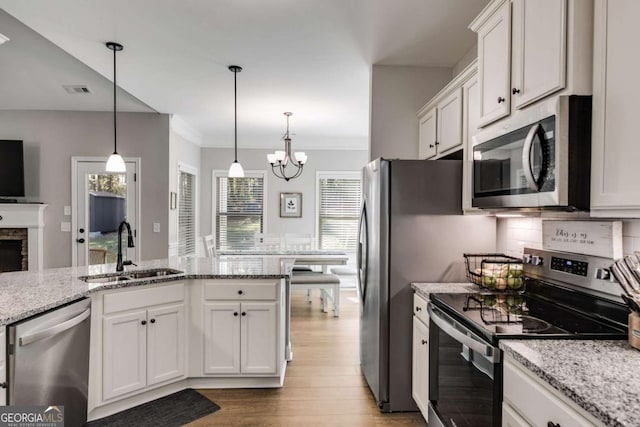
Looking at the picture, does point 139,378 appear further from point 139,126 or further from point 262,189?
point 262,189

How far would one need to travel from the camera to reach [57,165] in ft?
16.2

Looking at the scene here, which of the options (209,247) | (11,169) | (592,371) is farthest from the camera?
(209,247)

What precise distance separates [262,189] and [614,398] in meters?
6.13

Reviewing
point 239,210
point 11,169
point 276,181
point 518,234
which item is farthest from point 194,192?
point 518,234

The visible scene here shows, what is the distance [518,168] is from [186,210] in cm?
535

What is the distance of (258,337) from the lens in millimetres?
A: 2758

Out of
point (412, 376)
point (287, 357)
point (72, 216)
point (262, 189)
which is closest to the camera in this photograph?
point (412, 376)

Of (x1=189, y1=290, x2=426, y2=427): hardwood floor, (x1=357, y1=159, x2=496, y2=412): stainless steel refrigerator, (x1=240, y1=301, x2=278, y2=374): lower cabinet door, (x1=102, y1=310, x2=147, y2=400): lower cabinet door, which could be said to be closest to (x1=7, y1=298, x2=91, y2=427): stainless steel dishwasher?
(x1=102, y1=310, x2=147, y2=400): lower cabinet door

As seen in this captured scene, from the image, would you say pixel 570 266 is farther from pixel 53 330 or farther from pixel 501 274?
pixel 53 330

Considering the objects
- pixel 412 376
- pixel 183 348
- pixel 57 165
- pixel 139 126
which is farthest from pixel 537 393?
pixel 57 165

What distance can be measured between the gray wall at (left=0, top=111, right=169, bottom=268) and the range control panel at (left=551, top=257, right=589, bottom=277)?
4.49 metres

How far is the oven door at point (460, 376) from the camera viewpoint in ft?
4.65

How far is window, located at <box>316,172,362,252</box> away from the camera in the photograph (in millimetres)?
6773

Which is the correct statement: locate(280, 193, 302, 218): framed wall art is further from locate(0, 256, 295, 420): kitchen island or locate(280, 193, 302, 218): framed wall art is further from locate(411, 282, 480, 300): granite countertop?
locate(411, 282, 480, 300): granite countertop
